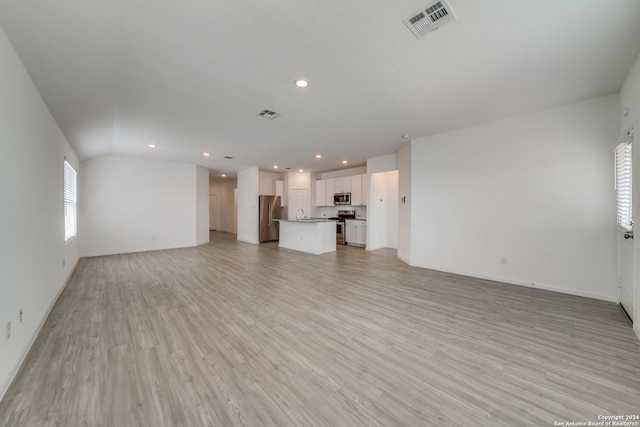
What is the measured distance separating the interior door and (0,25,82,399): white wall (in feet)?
19.3

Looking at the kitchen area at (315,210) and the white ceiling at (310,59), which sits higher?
the white ceiling at (310,59)

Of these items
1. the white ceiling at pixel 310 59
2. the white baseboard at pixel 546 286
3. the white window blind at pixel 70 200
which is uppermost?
the white ceiling at pixel 310 59

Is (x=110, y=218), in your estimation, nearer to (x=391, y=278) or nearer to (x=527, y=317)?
(x=391, y=278)

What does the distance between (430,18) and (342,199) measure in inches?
262

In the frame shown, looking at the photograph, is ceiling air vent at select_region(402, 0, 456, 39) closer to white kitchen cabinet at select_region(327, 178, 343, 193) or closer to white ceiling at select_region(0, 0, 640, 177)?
white ceiling at select_region(0, 0, 640, 177)

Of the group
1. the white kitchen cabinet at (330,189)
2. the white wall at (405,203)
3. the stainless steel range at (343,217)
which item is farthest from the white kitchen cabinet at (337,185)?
the white wall at (405,203)

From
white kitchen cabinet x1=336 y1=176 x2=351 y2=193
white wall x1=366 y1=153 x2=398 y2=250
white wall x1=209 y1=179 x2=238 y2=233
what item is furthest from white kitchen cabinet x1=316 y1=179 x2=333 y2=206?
white wall x1=209 y1=179 x2=238 y2=233

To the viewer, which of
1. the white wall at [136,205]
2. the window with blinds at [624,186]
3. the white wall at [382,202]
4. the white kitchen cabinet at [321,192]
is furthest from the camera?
the white kitchen cabinet at [321,192]

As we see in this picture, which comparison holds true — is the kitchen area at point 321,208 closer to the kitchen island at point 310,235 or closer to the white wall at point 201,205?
the kitchen island at point 310,235

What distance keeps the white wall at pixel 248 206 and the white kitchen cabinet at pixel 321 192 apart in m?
2.37

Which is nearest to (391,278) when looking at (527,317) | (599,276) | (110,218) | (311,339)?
(527,317)

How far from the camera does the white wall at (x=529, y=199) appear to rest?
3.32 meters

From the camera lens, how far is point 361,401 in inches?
60.7

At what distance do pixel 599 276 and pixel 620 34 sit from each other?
10.1ft
